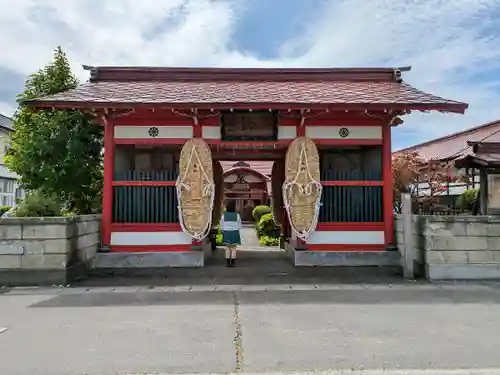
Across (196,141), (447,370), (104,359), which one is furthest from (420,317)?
(196,141)

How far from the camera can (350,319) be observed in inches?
213

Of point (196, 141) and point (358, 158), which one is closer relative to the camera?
point (196, 141)

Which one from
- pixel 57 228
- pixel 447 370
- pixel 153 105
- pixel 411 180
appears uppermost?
pixel 153 105

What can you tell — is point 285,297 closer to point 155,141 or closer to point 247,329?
point 247,329

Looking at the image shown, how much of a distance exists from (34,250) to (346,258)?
6.34 m

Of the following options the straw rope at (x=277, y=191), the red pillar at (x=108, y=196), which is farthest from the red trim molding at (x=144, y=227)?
the straw rope at (x=277, y=191)

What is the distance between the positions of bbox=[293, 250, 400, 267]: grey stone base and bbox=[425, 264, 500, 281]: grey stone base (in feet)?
3.94

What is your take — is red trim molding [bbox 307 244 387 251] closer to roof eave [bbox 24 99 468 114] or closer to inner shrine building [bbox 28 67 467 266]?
inner shrine building [bbox 28 67 467 266]

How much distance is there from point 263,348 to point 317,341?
Result: 0.66m

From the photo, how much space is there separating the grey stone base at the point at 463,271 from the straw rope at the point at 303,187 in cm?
256

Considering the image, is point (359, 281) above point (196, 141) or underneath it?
underneath

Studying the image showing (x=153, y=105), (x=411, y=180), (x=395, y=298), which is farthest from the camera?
(x=411, y=180)

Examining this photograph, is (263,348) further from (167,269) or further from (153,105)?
(153,105)

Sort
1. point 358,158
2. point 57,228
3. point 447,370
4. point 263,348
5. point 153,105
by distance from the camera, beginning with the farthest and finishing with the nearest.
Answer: point 358,158
point 153,105
point 57,228
point 263,348
point 447,370
